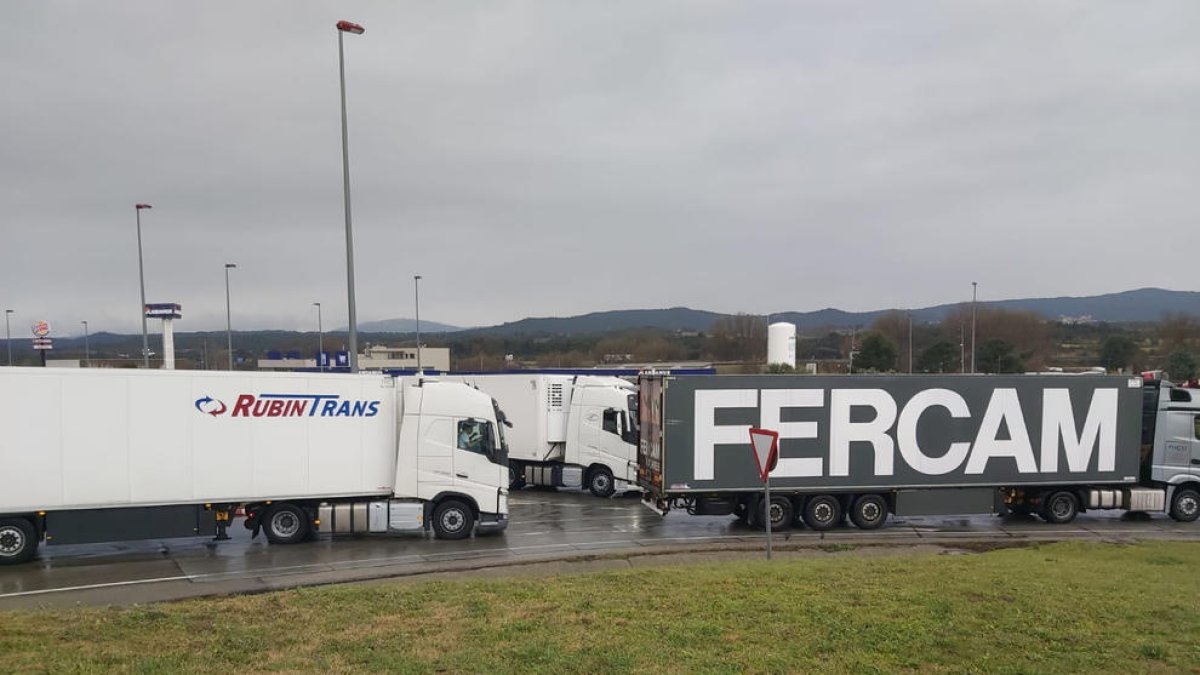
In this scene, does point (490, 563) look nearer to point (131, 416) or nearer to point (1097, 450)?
point (131, 416)

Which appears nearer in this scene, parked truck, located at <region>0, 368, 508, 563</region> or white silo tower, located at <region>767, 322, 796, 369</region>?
parked truck, located at <region>0, 368, 508, 563</region>

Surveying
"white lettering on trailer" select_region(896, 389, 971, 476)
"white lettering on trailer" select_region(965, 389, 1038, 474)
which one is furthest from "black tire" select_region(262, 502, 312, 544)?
"white lettering on trailer" select_region(965, 389, 1038, 474)

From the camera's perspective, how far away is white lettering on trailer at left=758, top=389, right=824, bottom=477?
59.2ft

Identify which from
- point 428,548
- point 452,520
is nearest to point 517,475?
point 452,520

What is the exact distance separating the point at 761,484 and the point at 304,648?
1184 cm

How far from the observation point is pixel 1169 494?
2017 cm

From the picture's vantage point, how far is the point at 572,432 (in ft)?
82.5

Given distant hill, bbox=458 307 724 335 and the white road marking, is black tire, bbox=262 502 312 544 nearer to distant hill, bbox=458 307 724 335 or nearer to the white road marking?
the white road marking

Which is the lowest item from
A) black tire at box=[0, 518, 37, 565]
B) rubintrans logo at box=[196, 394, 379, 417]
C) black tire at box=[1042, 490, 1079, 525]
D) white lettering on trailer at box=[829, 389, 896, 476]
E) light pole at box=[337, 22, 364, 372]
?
black tire at box=[1042, 490, 1079, 525]

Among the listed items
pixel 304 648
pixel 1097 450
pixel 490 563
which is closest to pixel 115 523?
pixel 490 563

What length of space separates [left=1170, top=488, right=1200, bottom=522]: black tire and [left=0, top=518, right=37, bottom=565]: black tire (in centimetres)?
2490

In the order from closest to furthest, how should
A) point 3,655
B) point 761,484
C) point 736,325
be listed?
point 3,655 < point 761,484 < point 736,325

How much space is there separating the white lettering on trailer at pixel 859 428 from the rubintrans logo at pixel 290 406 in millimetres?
9914

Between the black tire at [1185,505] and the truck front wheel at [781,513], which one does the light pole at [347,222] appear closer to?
the truck front wheel at [781,513]
